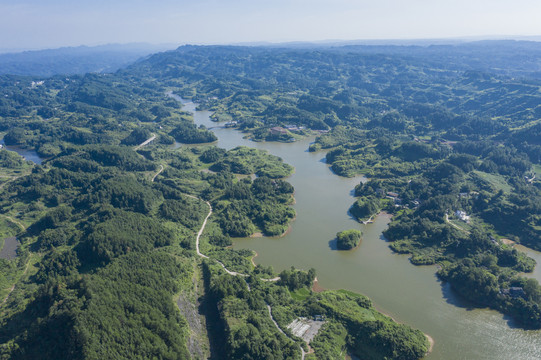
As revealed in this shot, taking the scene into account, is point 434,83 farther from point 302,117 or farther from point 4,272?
point 4,272

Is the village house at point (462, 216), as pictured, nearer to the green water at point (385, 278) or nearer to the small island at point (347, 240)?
the green water at point (385, 278)

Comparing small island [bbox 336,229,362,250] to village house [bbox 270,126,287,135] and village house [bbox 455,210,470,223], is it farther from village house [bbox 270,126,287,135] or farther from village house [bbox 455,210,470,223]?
village house [bbox 270,126,287,135]

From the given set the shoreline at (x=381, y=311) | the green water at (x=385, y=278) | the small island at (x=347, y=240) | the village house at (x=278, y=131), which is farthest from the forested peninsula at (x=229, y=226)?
the small island at (x=347, y=240)

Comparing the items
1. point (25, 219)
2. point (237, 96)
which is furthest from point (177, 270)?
point (237, 96)

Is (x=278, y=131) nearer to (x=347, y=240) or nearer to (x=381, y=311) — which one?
(x=347, y=240)

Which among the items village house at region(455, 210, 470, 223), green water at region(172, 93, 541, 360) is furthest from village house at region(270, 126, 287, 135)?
village house at region(455, 210, 470, 223)

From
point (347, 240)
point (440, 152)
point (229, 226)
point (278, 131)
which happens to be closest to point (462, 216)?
point (347, 240)

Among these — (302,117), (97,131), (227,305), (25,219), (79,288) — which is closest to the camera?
(79,288)
